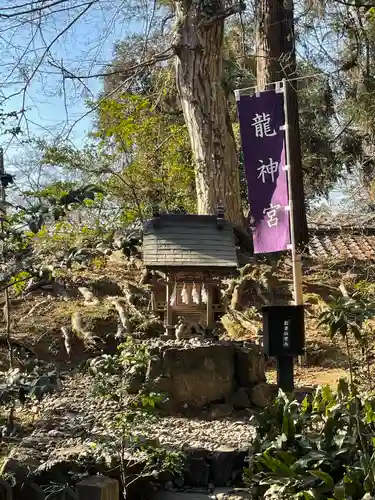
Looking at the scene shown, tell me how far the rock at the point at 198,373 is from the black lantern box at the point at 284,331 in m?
0.70

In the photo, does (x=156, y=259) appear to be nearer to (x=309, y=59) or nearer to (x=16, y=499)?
(x=16, y=499)

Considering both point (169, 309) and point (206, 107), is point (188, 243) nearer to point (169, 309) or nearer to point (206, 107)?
point (169, 309)

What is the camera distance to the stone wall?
16.4ft

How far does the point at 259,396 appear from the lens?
5.14 meters

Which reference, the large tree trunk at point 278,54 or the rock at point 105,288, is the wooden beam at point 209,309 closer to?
the rock at point 105,288

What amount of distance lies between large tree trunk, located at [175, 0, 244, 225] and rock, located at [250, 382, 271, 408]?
4130mm

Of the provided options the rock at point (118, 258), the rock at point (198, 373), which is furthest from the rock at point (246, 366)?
the rock at point (118, 258)

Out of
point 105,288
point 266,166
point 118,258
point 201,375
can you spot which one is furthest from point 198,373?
point 118,258

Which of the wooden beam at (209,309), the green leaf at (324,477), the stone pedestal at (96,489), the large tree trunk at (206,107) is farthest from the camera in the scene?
the large tree trunk at (206,107)

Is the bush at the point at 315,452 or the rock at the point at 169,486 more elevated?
the bush at the point at 315,452

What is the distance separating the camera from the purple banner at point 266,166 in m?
6.32

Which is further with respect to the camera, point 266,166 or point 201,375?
point 266,166

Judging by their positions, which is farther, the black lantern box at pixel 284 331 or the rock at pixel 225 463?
the black lantern box at pixel 284 331

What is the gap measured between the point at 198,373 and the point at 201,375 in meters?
0.03
